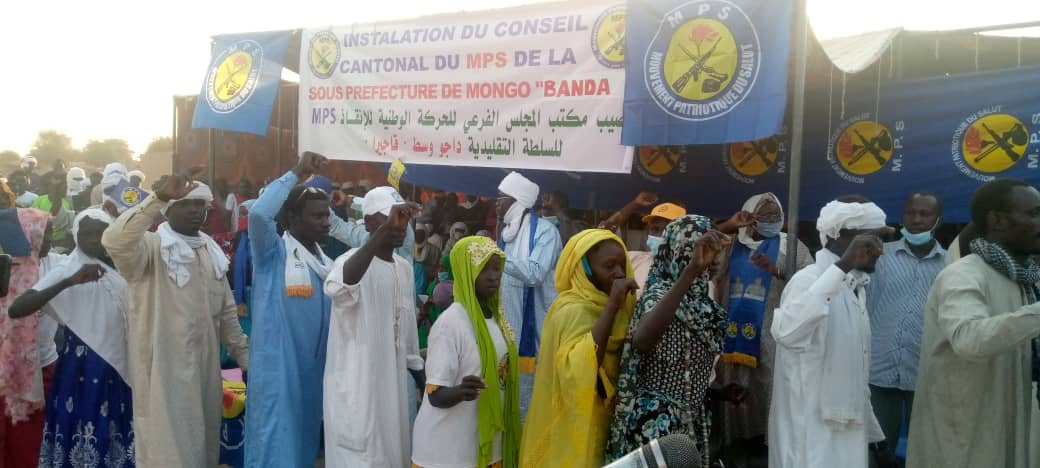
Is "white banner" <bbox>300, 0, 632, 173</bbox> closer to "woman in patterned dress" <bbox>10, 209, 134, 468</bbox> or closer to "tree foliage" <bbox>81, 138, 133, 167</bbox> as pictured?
"woman in patterned dress" <bbox>10, 209, 134, 468</bbox>

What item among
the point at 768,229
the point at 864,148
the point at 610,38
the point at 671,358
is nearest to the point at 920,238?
the point at 768,229

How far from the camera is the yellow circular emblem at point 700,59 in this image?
4.95 m

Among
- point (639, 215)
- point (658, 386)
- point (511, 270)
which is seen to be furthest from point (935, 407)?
point (639, 215)

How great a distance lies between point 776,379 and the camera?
155 inches

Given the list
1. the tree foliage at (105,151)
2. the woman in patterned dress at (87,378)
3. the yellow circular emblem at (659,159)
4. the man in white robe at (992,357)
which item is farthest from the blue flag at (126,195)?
the tree foliage at (105,151)

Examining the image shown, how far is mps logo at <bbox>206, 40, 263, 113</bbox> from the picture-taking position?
7457 millimetres

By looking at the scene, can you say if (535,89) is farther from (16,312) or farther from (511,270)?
(16,312)

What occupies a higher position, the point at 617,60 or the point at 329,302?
the point at 617,60

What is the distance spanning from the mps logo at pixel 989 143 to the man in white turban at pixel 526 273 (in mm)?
2731

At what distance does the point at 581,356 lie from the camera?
3.27 metres

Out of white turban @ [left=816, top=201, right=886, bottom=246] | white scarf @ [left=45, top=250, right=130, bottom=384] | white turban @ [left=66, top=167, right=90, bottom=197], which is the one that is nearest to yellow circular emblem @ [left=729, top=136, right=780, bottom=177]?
white turban @ [left=816, top=201, right=886, bottom=246]

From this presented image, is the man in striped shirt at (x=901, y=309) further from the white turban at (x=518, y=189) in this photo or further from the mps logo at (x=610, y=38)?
the white turban at (x=518, y=189)

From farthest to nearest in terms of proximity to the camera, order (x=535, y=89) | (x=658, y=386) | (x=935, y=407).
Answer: (x=535, y=89) < (x=935, y=407) < (x=658, y=386)

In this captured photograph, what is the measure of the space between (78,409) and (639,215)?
465 cm
